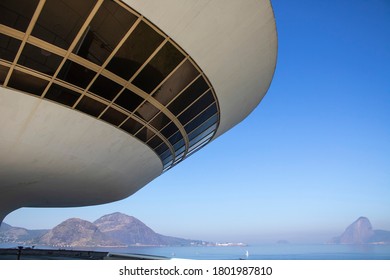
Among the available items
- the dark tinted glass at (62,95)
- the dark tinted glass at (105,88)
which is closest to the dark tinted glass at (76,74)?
the dark tinted glass at (105,88)

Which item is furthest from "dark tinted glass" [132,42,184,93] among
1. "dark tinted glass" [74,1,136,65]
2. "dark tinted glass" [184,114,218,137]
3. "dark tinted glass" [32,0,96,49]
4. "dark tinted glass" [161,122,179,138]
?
"dark tinted glass" [184,114,218,137]

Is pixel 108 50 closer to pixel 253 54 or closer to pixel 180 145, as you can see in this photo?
pixel 253 54

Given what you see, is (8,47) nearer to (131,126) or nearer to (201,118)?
(131,126)

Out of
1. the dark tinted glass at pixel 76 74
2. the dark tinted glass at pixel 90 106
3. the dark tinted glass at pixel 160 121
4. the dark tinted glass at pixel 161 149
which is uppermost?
the dark tinted glass at pixel 76 74

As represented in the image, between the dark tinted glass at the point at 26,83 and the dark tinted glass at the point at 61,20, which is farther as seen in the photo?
Result: the dark tinted glass at the point at 26,83

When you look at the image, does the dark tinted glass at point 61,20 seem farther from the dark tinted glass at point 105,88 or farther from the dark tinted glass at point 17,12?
the dark tinted glass at point 105,88

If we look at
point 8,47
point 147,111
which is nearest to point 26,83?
point 8,47
